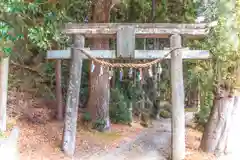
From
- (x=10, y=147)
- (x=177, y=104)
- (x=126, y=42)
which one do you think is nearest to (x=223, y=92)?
(x=177, y=104)

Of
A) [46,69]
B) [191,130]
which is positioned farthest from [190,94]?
[46,69]

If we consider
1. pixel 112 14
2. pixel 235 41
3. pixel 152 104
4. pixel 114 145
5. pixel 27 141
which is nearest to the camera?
pixel 235 41

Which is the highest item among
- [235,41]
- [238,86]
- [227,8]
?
[227,8]

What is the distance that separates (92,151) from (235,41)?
3361mm

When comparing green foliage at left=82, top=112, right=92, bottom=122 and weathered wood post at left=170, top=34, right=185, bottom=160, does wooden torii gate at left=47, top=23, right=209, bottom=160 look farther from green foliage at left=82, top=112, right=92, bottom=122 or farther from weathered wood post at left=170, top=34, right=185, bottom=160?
green foliage at left=82, top=112, right=92, bottom=122

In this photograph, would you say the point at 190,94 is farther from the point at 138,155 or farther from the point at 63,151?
the point at 63,151

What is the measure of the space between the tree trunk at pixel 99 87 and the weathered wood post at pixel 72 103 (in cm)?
175

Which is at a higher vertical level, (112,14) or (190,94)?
(112,14)

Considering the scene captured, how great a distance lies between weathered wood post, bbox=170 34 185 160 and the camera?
565 centimetres

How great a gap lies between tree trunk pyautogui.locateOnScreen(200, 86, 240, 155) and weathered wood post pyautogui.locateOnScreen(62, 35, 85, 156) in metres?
2.61

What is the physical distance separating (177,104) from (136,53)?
1.18m

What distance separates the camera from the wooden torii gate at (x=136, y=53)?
5691mm

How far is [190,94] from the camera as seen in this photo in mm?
12195

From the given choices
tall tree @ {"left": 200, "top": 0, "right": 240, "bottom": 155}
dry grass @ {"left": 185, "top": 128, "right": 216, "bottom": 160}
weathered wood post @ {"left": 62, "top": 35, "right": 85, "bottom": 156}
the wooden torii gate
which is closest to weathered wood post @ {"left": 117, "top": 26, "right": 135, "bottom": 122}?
the wooden torii gate
